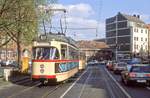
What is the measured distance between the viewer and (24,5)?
113 feet

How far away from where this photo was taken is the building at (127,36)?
185m

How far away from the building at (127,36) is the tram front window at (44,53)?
15053 centimetres

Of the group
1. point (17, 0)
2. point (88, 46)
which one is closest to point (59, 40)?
point (17, 0)

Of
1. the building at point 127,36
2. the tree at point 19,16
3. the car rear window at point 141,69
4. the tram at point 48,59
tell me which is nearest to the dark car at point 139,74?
the car rear window at point 141,69

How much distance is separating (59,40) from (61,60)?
1434 millimetres

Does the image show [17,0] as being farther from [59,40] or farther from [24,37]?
[24,37]

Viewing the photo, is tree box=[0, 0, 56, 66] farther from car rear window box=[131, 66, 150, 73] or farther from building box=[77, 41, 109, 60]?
building box=[77, 41, 109, 60]

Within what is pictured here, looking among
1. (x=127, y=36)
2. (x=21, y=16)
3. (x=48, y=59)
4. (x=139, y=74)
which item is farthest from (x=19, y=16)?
(x=127, y=36)

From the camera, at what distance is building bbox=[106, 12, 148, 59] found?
608ft

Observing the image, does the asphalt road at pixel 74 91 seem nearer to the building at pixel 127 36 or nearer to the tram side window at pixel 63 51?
the tram side window at pixel 63 51

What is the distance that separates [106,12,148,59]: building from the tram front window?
494ft

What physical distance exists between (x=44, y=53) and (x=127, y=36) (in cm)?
16019

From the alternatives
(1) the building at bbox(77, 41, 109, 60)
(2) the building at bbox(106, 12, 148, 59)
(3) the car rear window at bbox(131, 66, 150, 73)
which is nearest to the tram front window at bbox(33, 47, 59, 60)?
(3) the car rear window at bbox(131, 66, 150, 73)

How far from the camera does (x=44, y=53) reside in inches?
1150
